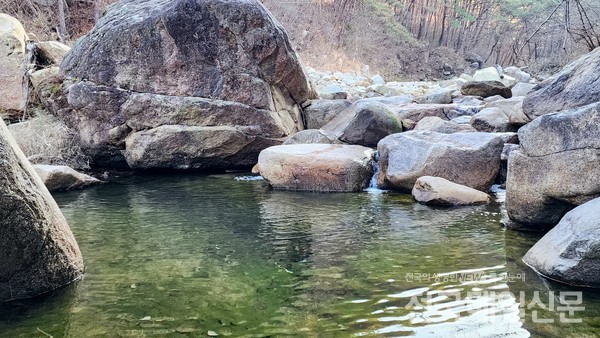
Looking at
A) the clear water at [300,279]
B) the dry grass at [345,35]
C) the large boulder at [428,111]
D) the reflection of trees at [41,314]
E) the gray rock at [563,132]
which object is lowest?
the clear water at [300,279]

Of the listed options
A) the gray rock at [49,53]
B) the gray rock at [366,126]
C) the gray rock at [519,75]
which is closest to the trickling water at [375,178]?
the gray rock at [366,126]

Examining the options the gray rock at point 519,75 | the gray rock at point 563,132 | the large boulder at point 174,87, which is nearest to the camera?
the gray rock at point 563,132

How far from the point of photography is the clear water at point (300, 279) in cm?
324

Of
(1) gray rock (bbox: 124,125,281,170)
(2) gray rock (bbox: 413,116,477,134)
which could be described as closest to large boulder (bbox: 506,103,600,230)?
(2) gray rock (bbox: 413,116,477,134)

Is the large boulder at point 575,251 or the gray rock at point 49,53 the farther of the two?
the gray rock at point 49,53

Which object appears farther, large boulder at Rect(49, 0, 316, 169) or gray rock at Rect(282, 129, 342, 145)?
large boulder at Rect(49, 0, 316, 169)

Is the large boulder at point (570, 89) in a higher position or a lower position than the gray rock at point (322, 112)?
higher

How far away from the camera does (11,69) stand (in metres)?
10.9

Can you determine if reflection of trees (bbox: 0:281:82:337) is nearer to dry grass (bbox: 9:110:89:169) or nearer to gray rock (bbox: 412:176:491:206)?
gray rock (bbox: 412:176:491:206)

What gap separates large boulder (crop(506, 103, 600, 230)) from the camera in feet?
15.5

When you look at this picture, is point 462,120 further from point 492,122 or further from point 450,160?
point 450,160

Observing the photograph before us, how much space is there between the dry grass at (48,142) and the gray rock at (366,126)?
16.2 feet

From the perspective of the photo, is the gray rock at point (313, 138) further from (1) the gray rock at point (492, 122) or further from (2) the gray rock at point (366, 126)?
(1) the gray rock at point (492, 122)

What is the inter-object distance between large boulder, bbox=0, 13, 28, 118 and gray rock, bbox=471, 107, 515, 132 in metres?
9.22
